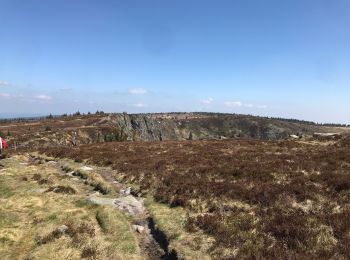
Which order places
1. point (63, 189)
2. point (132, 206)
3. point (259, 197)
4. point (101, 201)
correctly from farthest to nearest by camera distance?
point (63, 189) → point (101, 201) → point (132, 206) → point (259, 197)

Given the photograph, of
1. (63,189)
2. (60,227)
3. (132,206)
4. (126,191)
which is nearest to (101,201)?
(132,206)

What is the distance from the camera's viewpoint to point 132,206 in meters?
19.0

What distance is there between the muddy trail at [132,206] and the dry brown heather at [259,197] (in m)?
1.23

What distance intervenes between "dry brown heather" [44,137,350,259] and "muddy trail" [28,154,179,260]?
1.23 meters

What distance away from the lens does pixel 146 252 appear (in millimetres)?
13578

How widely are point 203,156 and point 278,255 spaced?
20.6m

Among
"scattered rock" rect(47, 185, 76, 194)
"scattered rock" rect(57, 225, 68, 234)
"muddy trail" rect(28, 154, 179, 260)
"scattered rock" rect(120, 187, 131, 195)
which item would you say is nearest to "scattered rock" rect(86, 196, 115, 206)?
"muddy trail" rect(28, 154, 179, 260)

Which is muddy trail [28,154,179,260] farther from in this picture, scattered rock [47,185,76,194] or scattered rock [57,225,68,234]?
scattered rock [57,225,68,234]

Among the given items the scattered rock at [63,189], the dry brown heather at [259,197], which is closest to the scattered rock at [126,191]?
the dry brown heather at [259,197]

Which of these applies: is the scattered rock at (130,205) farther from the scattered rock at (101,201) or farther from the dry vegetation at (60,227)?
the dry vegetation at (60,227)

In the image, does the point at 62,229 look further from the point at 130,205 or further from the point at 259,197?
the point at 259,197

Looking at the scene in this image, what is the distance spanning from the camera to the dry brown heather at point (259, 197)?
496 inches

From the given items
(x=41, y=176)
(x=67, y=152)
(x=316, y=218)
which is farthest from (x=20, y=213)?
(x=67, y=152)

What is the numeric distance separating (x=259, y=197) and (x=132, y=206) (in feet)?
23.2
